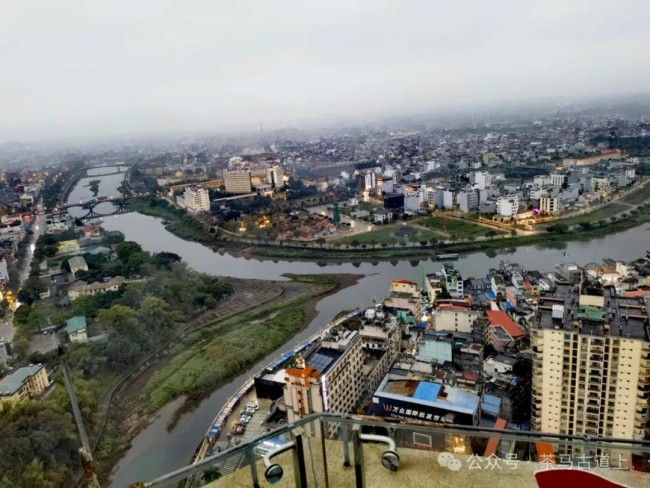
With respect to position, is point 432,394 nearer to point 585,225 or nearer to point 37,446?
point 37,446

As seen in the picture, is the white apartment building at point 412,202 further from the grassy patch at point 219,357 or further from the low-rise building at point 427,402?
the low-rise building at point 427,402

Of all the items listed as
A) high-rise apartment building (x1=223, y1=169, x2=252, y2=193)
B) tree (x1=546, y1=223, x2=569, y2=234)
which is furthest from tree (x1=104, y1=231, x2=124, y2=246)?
tree (x1=546, y1=223, x2=569, y2=234)

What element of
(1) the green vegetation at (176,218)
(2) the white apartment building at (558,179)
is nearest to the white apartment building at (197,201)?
(1) the green vegetation at (176,218)

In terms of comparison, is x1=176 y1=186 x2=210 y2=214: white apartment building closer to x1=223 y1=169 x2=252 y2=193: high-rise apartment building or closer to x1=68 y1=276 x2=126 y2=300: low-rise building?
x1=223 y1=169 x2=252 y2=193: high-rise apartment building

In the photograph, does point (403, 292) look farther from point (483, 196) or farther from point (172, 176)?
point (172, 176)

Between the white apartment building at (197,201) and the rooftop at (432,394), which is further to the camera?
the white apartment building at (197,201)

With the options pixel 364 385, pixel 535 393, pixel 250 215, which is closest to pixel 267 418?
pixel 364 385
